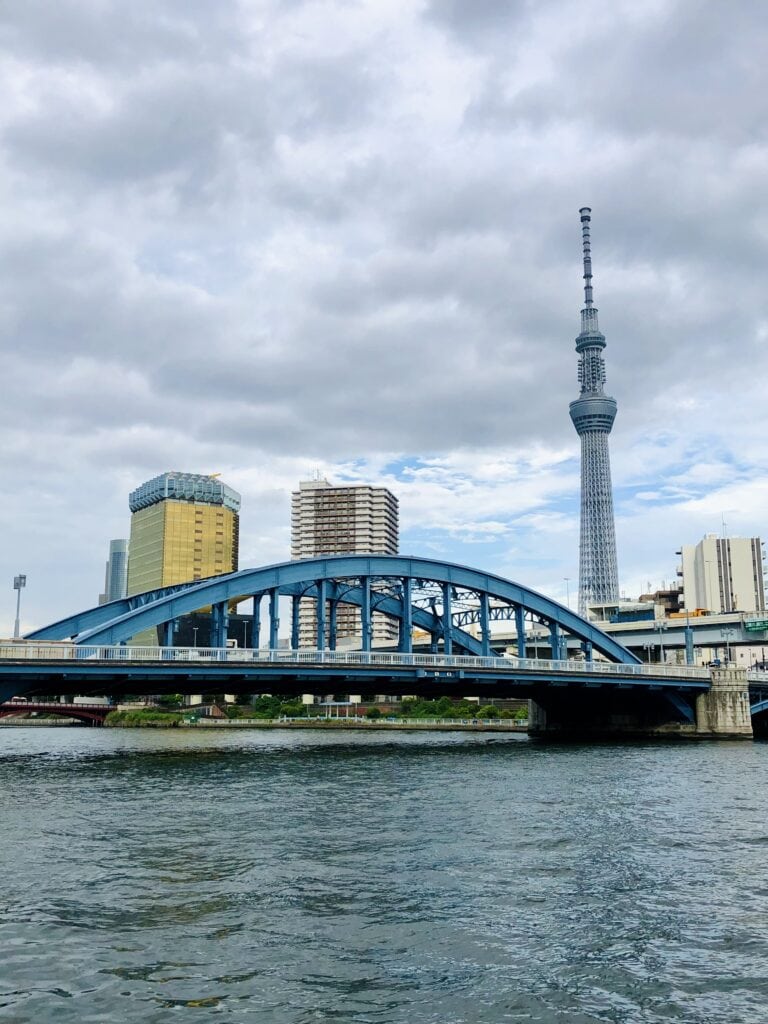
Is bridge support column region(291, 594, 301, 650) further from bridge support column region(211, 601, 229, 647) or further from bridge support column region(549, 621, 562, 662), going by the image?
bridge support column region(549, 621, 562, 662)

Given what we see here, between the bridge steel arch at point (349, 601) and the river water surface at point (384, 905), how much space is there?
23.1 m

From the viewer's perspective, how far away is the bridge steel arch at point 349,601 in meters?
66.3

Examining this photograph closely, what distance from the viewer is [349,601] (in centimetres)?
9031

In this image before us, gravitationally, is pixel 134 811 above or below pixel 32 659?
below

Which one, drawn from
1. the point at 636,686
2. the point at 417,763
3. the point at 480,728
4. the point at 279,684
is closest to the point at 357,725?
the point at 480,728

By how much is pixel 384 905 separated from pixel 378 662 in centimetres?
4958

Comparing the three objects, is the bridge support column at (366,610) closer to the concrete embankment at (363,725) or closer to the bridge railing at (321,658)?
the bridge railing at (321,658)

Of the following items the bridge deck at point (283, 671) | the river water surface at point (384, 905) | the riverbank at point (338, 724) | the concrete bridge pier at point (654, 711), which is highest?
the bridge deck at point (283, 671)

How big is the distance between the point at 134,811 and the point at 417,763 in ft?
86.1

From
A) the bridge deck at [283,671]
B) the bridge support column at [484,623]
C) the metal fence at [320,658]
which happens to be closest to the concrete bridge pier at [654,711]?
the metal fence at [320,658]

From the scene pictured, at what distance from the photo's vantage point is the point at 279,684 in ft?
229

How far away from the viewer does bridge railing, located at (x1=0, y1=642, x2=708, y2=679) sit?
186 ft

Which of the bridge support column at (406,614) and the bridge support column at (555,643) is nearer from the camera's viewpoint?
the bridge support column at (406,614)

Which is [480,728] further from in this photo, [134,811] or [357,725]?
[134,811]
